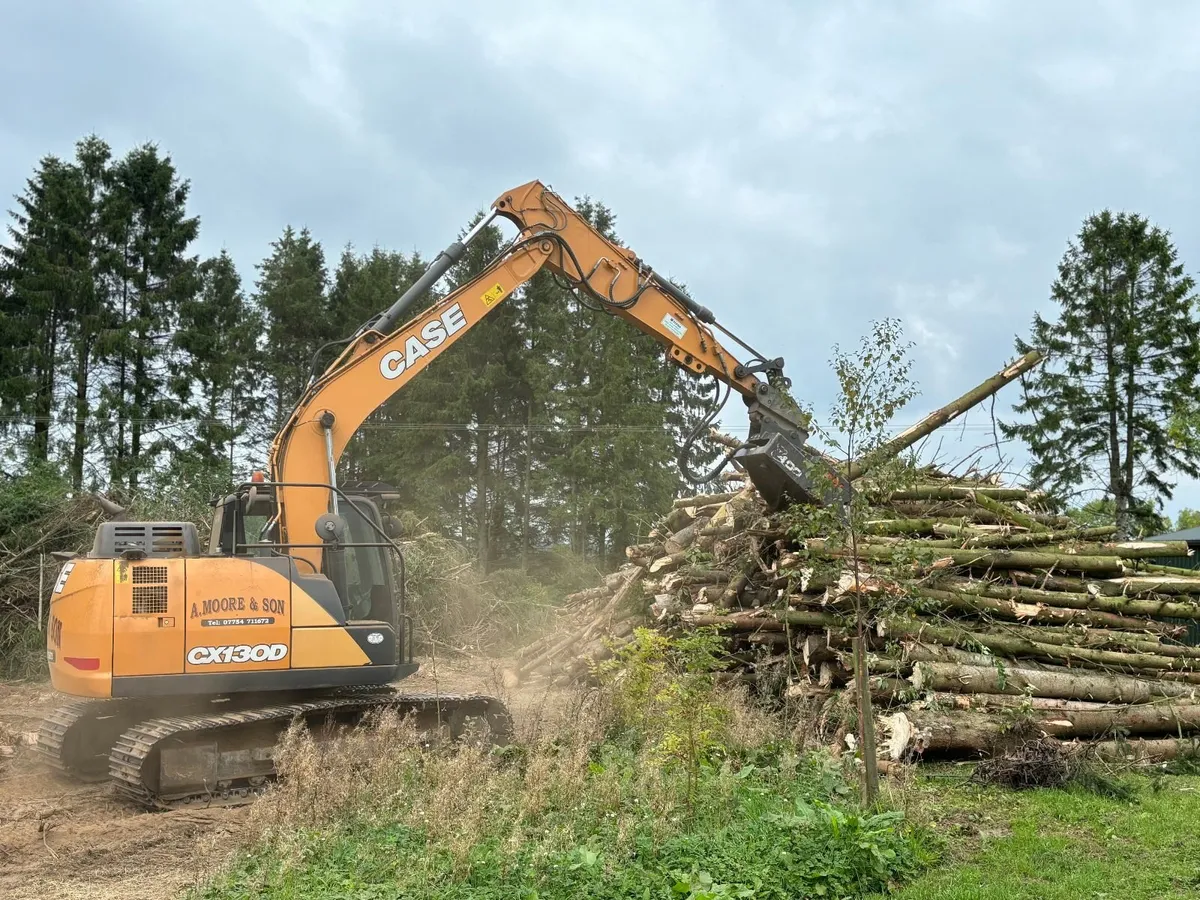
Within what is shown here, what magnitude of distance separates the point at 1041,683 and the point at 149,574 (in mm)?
7750

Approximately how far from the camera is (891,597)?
7684 mm

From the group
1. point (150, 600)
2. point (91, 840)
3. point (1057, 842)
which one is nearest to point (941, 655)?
point (1057, 842)

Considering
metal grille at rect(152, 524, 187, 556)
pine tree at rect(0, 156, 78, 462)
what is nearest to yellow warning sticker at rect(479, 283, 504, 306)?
metal grille at rect(152, 524, 187, 556)

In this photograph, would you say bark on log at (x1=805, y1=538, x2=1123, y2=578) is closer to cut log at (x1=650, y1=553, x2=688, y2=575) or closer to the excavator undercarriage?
cut log at (x1=650, y1=553, x2=688, y2=575)

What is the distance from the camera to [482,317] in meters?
10.8

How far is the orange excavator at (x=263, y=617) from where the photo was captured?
801 cm

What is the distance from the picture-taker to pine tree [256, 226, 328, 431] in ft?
115

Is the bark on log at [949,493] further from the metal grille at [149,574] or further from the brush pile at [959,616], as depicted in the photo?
the metal grille at [149,574]

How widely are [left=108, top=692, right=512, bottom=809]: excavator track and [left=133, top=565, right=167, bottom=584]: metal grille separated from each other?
1.07 m

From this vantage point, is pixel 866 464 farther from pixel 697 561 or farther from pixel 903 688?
pixel 697 561

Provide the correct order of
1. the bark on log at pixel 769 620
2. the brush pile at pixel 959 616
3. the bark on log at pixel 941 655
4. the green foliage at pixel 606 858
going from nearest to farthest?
1. the green foliage at pixel 606 858
2. the brush pile at pixel 959 616
3. the bark on log at pixel 941 655
4. the bark on log at pixel 769 620

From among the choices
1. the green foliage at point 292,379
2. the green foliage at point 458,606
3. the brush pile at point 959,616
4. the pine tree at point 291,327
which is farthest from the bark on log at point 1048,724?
the pine tree at point 291,327

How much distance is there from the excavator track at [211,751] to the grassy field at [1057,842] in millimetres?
3765

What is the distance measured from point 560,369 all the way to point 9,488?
58.5ft
